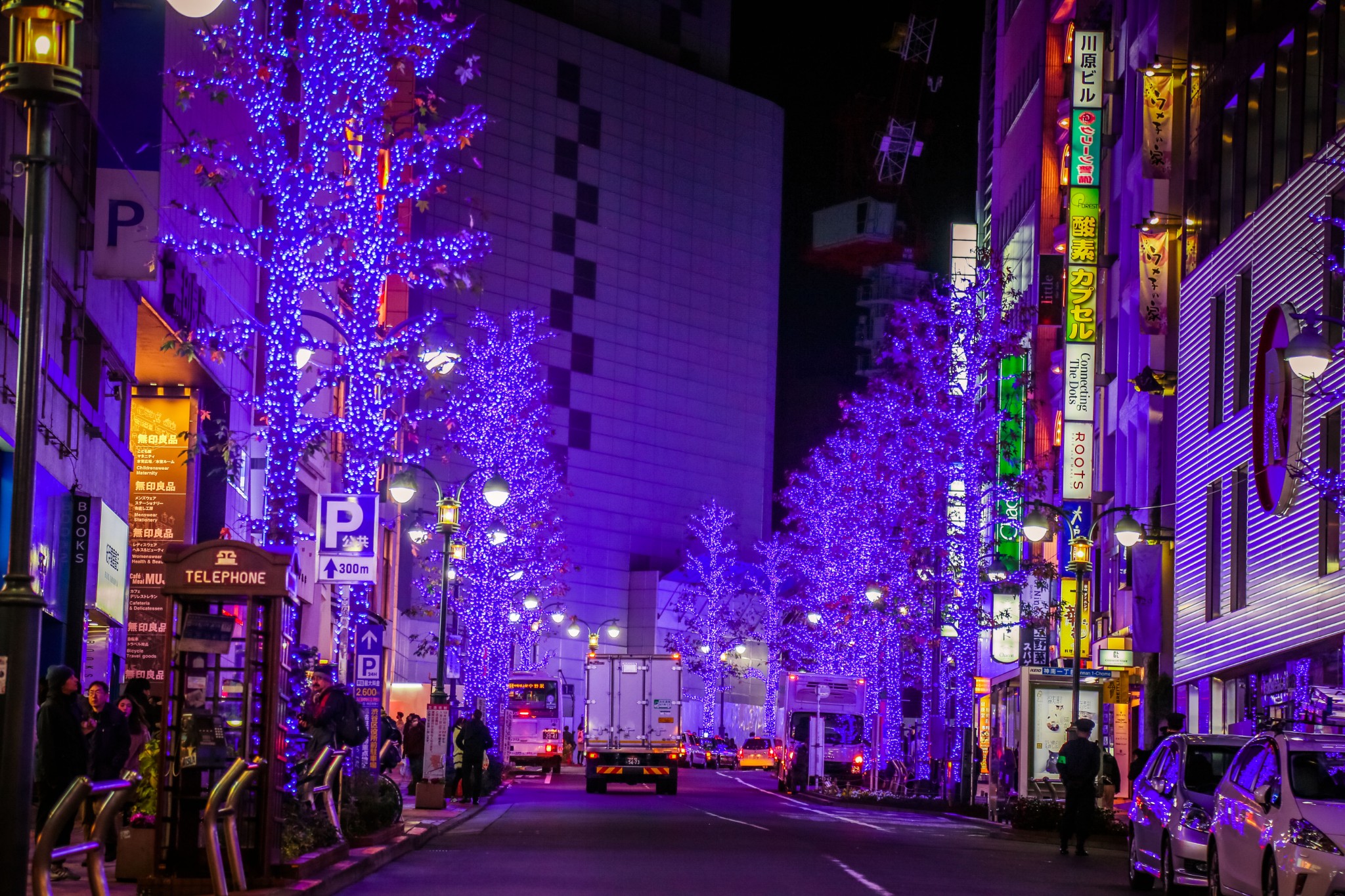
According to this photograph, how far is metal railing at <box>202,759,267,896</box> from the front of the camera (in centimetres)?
1361

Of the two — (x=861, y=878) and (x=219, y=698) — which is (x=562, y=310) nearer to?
(x=861, y=878)

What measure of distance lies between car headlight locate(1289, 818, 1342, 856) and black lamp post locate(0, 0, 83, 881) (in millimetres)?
8944

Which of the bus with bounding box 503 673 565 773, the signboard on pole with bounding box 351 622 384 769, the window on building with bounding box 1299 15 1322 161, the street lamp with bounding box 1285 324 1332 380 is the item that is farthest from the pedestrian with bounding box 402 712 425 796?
the street lamp with bounding box 1285 324 1332 380

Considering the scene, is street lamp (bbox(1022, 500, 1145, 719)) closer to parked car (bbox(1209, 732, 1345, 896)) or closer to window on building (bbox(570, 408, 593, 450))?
parked car (bbox(1209, 732, 1345, 896))

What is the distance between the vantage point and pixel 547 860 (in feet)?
67.6

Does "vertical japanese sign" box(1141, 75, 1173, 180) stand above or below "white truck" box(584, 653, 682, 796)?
above

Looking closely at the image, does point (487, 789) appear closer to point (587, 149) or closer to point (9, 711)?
point (9, 711)

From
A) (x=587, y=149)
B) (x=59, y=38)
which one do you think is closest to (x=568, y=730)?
(x=587, y=149)

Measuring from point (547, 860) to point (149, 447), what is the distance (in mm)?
16080

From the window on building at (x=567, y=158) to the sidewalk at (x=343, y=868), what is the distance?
8150cm

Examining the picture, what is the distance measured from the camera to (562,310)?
108000 mm

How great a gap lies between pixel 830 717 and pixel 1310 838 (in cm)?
4601

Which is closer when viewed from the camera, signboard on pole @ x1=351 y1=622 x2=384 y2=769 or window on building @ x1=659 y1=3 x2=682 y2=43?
signboard on pole @ x1=351 y1=622 x2=384 y2=769

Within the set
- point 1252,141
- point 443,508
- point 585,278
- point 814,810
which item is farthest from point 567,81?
point 1252,141
